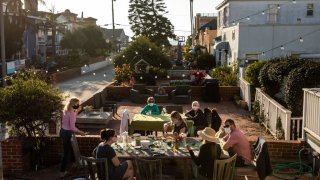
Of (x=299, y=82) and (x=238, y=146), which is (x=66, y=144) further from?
(x=299, y=82)

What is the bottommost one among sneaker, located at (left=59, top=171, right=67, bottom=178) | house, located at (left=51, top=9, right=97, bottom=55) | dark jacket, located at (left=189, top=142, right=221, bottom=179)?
sneaker, located at (left=59, top=171, right=67, bottom=178)

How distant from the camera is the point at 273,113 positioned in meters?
13.8

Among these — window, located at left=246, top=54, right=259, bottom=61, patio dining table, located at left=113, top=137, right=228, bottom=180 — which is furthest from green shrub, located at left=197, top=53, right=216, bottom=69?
patio dining table, located at left=113, top=137, right=228, bottom=180

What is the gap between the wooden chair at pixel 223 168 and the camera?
744 cm

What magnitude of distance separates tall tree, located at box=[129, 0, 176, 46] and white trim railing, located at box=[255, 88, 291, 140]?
5447cm

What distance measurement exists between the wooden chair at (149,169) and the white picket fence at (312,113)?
427 cm

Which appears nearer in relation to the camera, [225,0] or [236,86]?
[236,86]

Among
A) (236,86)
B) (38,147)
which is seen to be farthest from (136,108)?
(38,147)

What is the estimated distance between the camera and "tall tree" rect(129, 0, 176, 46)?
70.8m

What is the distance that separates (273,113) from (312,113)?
10.9 ft

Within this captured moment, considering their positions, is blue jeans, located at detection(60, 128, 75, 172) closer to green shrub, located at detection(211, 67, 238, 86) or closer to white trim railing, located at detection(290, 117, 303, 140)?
white trim railing, located at detection(290, 117, 303, 140)

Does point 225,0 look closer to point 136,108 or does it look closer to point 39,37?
point 136,108

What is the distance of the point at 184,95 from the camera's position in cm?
2169

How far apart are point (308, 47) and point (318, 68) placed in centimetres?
1530
